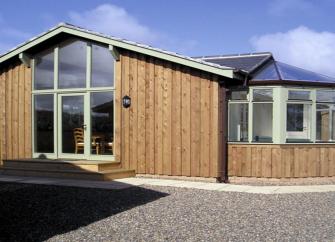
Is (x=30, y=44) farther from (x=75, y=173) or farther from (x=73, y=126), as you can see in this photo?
(x=75, y=173)

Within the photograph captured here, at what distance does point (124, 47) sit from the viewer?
12.8 m

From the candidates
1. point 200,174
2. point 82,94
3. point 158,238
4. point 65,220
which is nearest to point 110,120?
point 82,94

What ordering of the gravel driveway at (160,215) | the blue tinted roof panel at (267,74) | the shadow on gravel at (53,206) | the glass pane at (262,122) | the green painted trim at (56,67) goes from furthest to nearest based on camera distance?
the green painted trim at (56,67) → the blue tinted roof panel at (267,74) → the glass pane at (262,122) → the shadow on gravel at (53,206) → the gravel driveway at (160,215)

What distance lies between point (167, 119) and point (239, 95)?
2133mm

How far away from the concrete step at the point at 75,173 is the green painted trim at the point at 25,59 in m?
3.32

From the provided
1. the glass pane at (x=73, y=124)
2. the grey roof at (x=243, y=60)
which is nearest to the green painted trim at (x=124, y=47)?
the grey roof at (x=243, y=60)

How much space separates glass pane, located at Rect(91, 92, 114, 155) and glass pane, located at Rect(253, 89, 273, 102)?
13.4ft

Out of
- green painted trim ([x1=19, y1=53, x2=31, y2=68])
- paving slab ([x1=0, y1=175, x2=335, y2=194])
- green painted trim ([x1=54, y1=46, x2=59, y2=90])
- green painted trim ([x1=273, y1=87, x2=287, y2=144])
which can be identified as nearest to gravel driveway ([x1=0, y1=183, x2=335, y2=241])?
paving slab ([x1=0, y1=175, x2=335, y2=194])

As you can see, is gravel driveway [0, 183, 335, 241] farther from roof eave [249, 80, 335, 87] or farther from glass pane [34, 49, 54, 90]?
glass pane [34, 49, 54, 90]

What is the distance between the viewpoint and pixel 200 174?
12094 mm

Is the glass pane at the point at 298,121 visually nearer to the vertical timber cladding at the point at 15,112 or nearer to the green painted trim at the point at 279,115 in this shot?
the green painted trim at the point at 279,115

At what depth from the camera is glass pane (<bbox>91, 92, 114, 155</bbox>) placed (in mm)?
13281

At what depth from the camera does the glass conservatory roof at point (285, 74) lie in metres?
12.6

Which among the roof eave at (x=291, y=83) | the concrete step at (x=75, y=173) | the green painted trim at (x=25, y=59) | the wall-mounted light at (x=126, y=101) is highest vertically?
the green painted trim at (x=25, y=59)
